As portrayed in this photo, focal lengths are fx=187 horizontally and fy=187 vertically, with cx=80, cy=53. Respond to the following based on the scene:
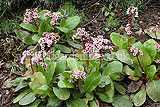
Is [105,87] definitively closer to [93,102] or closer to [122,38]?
[93,102]

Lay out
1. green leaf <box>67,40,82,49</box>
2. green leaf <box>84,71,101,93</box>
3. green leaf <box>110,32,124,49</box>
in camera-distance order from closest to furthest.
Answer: green leaf <box>84,71,101,93</box>
green leaf <box>110,32,124,49</box>
green leaf <box>67,40,82,49</box>

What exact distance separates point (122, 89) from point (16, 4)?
11.7 feet

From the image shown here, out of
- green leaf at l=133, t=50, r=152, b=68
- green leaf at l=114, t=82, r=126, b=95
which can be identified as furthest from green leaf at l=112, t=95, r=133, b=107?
green leaf at l=133, t=50, r=152, b=68

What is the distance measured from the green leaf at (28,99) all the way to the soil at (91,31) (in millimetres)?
328

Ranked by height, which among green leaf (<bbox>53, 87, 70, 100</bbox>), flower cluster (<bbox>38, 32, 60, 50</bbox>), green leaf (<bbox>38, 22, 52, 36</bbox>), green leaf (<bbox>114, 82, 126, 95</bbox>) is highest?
green leaf (<bbox>38, 22, 52, 36</bbox>)

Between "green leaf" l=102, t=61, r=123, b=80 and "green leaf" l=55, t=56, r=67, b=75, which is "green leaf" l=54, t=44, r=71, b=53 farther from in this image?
"green leaf" l=102, t=61, r=123, b=80

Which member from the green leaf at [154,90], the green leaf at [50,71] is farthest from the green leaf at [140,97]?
the green leaf at [50,71]

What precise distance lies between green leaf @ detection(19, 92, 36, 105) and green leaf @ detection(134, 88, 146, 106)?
159cm

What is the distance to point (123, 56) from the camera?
3.29 m

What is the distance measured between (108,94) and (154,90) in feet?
2.42

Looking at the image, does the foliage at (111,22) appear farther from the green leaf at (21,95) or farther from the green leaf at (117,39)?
the green leaf at (21,95)

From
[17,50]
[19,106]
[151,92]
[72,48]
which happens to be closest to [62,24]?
[72,48]

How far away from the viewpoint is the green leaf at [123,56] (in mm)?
3266

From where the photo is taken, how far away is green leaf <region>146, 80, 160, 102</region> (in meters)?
2.91
